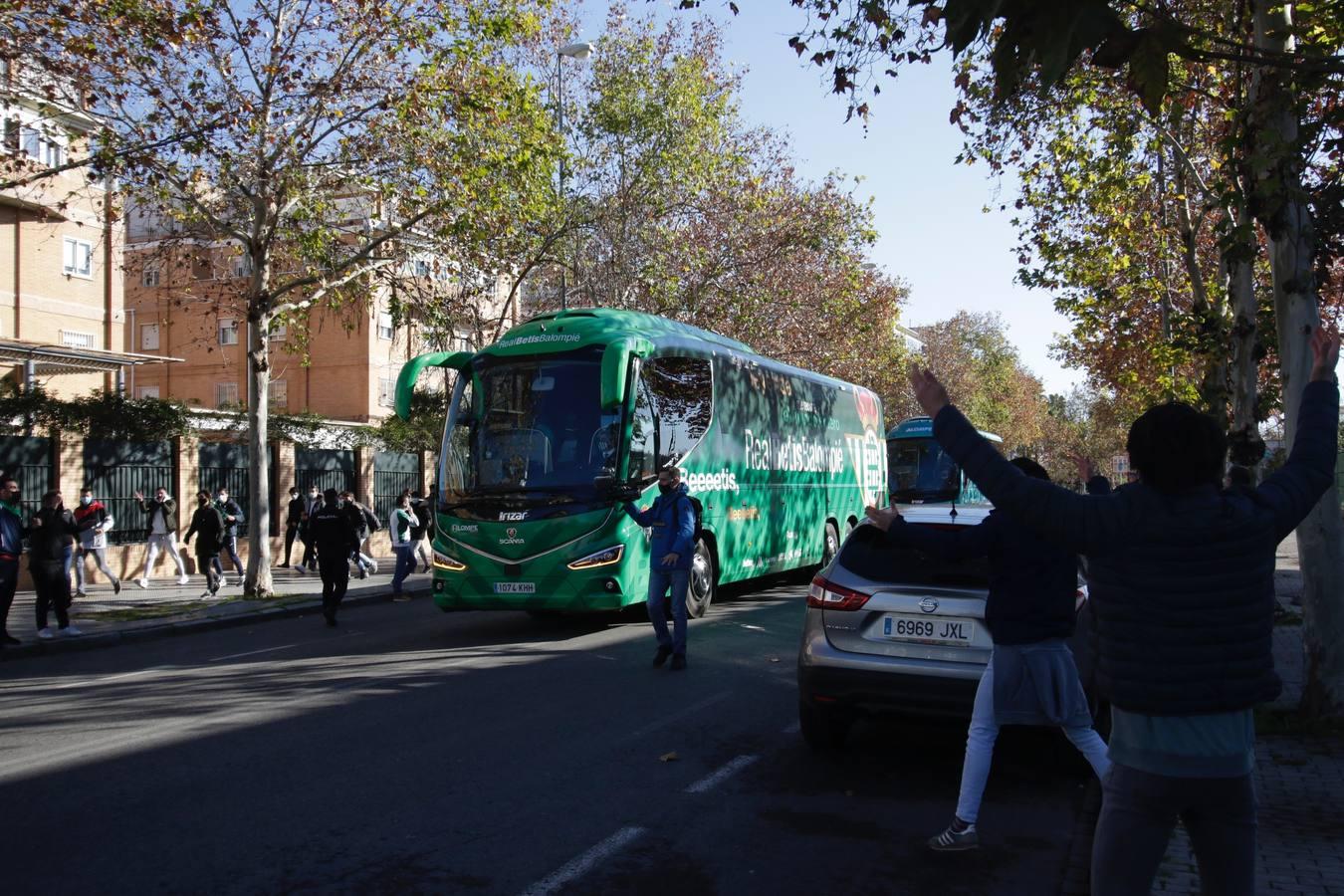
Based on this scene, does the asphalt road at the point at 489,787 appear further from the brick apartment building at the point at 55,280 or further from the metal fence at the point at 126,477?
the brick apartment building at the point at 55,280

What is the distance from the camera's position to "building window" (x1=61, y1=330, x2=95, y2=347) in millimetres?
33147

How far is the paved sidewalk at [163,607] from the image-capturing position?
46.7ft

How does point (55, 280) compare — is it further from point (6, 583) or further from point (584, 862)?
point (584, 862)

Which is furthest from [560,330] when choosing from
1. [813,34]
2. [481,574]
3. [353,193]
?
[353,193]

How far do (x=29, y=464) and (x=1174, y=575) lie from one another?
20.9 metres

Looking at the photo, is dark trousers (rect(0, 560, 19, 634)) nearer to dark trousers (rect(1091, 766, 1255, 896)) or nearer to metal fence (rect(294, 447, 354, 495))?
dark trousers (rect(1091, 766, 1255, 896))

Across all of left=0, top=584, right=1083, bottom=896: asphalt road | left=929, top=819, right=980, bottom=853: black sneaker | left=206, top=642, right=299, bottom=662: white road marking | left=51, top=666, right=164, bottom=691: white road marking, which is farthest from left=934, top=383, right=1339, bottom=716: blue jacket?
left=206, top=642, right=299, bottom=662: white road marking

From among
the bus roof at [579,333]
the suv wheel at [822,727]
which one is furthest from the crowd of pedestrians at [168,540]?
the suv wheel at [822,727]

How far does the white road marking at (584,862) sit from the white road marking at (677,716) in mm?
2086

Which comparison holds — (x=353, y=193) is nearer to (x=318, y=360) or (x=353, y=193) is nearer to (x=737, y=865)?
(x=737, y=865)

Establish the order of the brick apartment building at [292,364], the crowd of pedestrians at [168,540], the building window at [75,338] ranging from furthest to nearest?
the brick apartment building at [292,364]
the building window at [75,338]
the crowd of pedestrians at [168,540]

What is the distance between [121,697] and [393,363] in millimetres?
37421

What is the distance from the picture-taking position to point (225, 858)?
528cm

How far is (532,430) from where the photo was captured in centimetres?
1305
